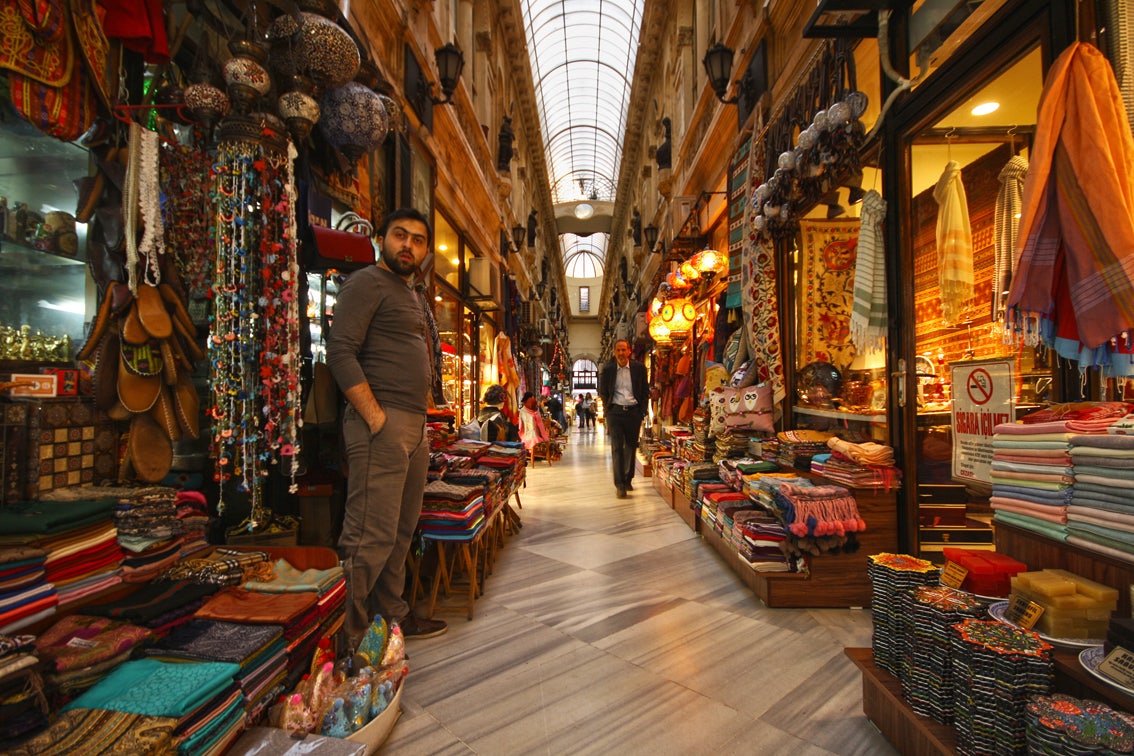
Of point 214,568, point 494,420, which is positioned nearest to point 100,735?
point 214,568

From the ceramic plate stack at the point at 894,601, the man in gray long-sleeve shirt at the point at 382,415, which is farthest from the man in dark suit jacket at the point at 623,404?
the ceramic plate stack at the point at 894,601

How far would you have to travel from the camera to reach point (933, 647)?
1557mm

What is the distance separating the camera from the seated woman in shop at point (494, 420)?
5059 mm

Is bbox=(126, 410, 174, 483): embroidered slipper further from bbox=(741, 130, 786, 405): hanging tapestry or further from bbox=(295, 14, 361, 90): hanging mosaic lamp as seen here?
bbox=(741, 130, 786, 405): hanging tapestry

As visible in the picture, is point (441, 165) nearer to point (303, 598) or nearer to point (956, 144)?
point (956, 144)

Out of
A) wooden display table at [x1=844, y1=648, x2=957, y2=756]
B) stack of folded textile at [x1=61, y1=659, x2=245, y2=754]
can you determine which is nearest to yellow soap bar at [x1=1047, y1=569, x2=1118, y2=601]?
wooden display table at [x1=844, y1=648, x2=957, y2=756]

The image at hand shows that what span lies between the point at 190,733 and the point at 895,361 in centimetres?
340

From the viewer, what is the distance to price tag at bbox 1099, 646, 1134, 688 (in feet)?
3.85

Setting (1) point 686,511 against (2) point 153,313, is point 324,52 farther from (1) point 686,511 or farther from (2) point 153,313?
(1) point 686,511

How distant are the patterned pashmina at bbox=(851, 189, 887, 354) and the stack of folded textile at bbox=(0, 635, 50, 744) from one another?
356 cm

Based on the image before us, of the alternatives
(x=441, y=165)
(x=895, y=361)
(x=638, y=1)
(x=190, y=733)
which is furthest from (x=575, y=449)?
(x=190, y=733)

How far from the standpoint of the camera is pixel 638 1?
13.3 meters

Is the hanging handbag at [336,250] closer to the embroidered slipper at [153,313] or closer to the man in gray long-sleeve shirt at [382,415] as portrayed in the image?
the man in gray long-sleeve shirt at [382,415]

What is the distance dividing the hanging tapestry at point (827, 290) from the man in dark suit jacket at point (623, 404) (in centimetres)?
225
